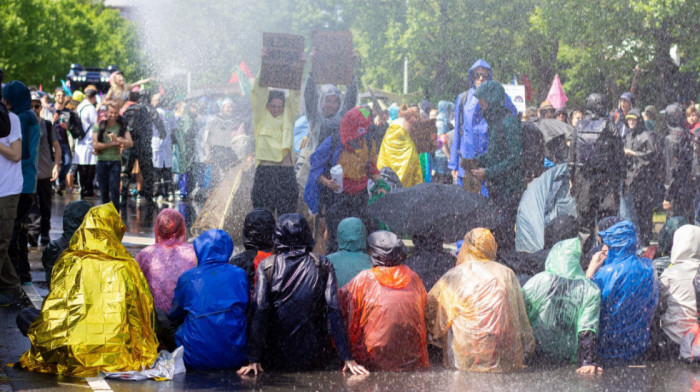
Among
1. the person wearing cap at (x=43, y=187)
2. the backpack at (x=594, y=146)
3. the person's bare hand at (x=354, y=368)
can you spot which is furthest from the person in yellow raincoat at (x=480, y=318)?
the person wearing cap at (x=43, y=187)

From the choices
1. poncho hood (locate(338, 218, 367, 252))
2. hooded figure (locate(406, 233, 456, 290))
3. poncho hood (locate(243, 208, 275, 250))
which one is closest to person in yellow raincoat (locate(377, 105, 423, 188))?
hooded figure (locate(406, 233, 456, 290))

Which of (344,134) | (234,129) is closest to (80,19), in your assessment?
(234,129)

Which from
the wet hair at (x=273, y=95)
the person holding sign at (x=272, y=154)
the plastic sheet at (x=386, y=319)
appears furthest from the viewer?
the wet hair at (x=273, y=95)

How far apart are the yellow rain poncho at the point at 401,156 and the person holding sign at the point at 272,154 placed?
3.05 m

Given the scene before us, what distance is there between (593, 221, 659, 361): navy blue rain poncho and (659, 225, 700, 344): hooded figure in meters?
0.26

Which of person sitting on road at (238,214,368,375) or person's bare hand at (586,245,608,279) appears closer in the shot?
person sitting on road at (238,214,368,375)

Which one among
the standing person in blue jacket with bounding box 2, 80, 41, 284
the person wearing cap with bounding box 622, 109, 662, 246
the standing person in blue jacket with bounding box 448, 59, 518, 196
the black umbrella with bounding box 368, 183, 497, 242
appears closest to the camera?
the black umbrella with bounding box 368, 183, 497, 242

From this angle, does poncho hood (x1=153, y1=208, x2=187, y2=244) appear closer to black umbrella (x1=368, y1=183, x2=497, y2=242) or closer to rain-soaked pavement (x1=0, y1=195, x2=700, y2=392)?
rain-soaked pavement (x1=0, y1=195, x2=700, y2=392)

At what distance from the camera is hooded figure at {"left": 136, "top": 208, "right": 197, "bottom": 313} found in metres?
6.73

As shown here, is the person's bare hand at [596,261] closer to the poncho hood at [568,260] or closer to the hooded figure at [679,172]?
the poncho hood at [568,260]

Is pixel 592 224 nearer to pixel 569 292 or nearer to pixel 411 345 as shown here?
pixel 569 292

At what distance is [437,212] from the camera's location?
7828mm

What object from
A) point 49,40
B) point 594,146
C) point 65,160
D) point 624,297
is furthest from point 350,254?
point 49,40

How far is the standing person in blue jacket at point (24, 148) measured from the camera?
8242mm
